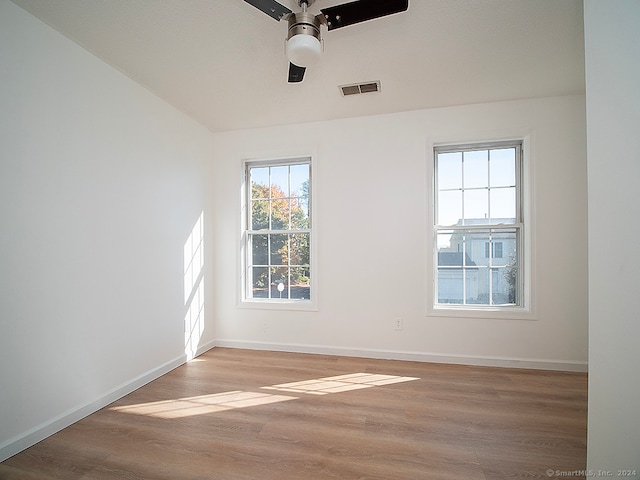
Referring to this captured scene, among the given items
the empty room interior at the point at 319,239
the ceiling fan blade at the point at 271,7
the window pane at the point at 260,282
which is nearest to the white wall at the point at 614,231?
the empty room interior at the point at 319,239

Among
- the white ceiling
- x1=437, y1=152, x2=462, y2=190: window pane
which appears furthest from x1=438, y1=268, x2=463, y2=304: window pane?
the white ceiling

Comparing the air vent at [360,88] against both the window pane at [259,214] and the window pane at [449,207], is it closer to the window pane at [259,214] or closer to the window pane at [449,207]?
the window pane at [449,207]

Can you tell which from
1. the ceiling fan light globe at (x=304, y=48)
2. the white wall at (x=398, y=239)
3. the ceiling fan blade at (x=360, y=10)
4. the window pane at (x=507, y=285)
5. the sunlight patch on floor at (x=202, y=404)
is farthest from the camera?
the window pane at (x=507, y=285)

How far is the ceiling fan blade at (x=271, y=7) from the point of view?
145 cm

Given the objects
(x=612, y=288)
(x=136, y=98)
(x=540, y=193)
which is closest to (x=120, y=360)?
(x=136, y=98)

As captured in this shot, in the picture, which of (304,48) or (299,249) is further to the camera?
(299,249)

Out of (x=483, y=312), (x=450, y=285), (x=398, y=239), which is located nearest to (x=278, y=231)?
(x=398, y=239)

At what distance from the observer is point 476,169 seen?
3.26 metres

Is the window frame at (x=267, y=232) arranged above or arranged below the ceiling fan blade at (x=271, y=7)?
below

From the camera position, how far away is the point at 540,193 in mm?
2986

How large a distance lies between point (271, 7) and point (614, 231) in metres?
1.86

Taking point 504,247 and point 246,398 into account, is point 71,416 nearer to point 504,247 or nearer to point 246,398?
point 246,398

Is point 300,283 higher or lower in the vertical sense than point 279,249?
lower

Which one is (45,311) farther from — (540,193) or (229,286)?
(540,193)
